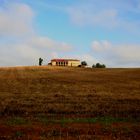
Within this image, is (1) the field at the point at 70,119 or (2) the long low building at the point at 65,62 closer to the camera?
(1) the field at the point at 70,119

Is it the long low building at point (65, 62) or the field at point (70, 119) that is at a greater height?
the long low building at point (65, 62)

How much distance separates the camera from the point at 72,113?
2769 cm

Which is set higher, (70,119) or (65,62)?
(65,62)

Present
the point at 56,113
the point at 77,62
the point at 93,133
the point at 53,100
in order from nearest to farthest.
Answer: the point at 93,133, the point at 56,113, the point at 53,100, the point at 77,62

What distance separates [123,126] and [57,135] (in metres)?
4.41

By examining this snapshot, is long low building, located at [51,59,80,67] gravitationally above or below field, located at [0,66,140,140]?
above

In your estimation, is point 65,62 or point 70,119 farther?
point 65,62

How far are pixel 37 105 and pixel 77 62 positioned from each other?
150 meters

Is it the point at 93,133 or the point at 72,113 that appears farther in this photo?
the point at 72,113

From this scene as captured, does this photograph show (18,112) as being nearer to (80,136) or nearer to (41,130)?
(41,130)

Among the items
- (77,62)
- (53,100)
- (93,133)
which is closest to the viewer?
(93,133)

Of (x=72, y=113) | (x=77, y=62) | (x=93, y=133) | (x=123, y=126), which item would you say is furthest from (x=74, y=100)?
(x=77, y=62)

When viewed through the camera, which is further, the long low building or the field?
the long low building

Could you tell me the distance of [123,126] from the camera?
19.5 meters
